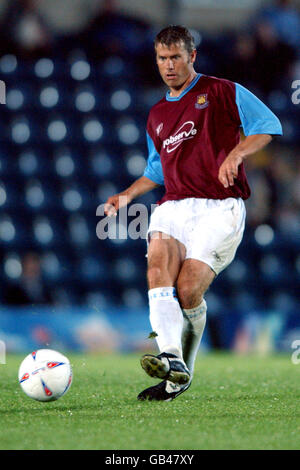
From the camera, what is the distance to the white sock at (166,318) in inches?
171

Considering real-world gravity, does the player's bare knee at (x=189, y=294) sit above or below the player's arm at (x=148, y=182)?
below

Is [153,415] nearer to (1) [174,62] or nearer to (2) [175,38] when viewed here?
(1) [174,62]

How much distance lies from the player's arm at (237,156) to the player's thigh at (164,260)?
53cm

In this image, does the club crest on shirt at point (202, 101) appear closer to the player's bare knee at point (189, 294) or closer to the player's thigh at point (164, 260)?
the player's thigh at point (164, 260)

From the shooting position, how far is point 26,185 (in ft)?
37.6

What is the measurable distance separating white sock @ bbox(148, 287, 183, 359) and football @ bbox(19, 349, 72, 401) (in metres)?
0.53

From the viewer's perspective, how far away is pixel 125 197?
496 centimetres

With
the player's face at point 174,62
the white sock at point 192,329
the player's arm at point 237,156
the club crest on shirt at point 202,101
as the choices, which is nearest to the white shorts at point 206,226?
the white sock at point 192,329

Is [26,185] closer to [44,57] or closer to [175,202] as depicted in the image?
[44,57]

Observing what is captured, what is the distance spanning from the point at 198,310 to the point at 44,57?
27.5ft

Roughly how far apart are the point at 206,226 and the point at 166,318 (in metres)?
0.58
